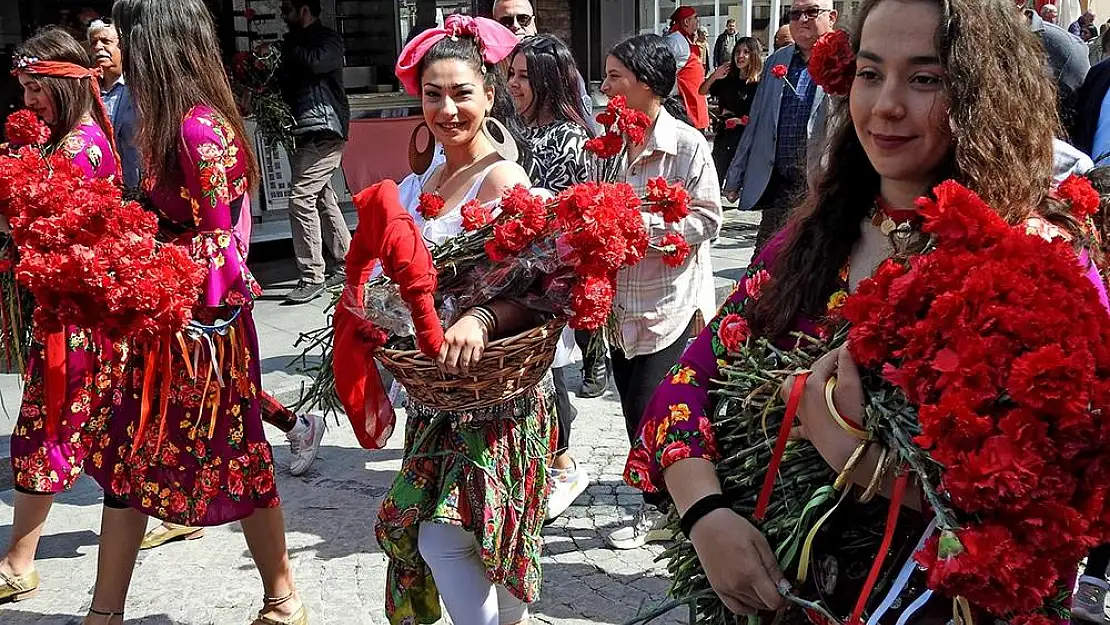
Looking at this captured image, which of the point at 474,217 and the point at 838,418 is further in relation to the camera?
the point at 474,217

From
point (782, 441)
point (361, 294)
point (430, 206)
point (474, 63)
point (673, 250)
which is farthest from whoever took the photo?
point (673, 250)

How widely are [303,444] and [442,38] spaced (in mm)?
2378

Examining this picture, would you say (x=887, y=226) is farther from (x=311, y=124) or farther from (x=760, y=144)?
(x=311, y=124)

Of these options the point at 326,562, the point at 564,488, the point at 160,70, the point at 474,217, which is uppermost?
the point at 160,70

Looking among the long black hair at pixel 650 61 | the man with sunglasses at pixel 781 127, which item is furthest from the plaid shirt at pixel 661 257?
the man with sunglasses at pixel 781 127

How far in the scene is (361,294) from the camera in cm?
228

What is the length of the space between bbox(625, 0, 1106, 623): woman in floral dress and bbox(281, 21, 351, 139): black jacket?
6224mm

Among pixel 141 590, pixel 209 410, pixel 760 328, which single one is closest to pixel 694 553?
pixel 760 328

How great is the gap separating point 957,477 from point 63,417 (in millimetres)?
3074

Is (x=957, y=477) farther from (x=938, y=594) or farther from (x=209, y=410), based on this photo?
(x=209, y=410)

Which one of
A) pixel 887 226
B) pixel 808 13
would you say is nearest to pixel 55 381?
pixel 887 226

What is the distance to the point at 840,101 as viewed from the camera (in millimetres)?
1876

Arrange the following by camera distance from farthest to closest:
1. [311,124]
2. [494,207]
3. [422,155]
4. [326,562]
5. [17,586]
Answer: [311,124]
[326,562]
[17,586]
[422,155]
[494,207]

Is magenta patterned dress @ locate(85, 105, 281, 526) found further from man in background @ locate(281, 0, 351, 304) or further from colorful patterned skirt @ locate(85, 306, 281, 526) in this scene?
man in background @ locate(281, 0, 351, 304)
